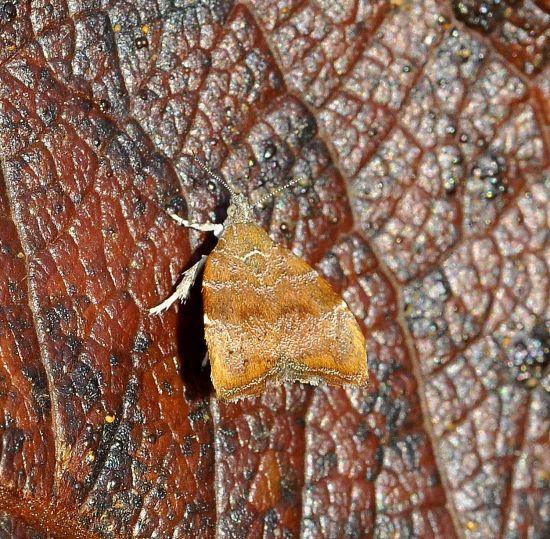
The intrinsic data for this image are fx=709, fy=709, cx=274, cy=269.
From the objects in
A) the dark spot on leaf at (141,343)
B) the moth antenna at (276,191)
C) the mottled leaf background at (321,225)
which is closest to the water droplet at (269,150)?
the mottled leaf background at (321,225)

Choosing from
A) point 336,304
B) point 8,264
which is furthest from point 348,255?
point 8,264

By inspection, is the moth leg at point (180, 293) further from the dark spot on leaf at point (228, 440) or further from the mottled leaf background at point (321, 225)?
the dark spot on leaf at point (228, 440)

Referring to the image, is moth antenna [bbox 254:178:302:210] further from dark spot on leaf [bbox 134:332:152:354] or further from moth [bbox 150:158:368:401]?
dark spot on leaf [bbox 134:332:152:354]

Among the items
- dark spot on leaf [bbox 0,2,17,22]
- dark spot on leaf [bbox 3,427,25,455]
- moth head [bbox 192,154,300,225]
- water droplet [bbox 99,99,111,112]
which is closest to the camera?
dark spot on leaf [bbox 3,427,25,455]

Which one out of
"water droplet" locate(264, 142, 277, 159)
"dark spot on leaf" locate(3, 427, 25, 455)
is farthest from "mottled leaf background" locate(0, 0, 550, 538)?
"dark spot on leaf" locate(3, 427, 25, 455)

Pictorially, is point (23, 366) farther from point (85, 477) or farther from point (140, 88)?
point (140, 88)
